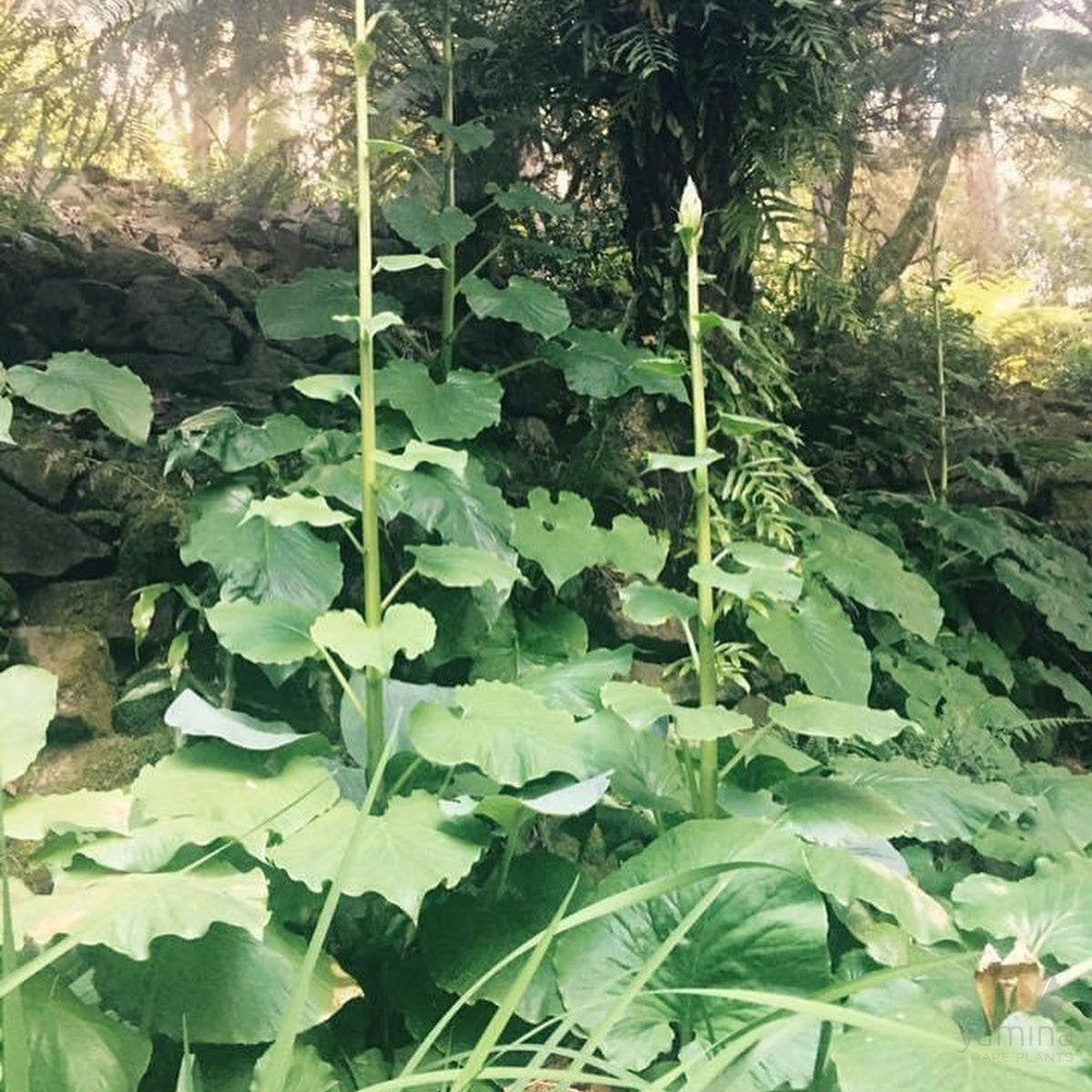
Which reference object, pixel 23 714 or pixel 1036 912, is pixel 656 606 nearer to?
pixel 1036 912

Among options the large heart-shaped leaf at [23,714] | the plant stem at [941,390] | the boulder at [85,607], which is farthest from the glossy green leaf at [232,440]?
the plant stem at [941,390]

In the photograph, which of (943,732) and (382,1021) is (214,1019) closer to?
(382,1021)

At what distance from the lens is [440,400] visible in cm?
178

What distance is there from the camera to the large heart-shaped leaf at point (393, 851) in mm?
907

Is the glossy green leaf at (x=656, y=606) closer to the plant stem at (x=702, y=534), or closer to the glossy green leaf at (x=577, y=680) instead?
the plant stem at (x=702, y=534)

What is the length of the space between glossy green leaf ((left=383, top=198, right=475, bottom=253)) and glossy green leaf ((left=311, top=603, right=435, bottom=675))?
0.99 m

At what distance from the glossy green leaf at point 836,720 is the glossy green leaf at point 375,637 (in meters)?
0.45

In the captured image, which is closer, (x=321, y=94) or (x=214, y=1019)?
(x=214, y=1019)

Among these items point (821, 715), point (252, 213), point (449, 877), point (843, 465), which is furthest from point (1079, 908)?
point (252, 213)

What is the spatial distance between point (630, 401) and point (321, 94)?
1.33 m

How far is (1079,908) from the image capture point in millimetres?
933

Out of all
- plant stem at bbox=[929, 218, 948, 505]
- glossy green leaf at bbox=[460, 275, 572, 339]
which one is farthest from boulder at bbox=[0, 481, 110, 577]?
plant stem at bbox=[929, 218, 948, 505]

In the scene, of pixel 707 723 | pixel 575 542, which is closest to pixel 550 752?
pixel 707 723

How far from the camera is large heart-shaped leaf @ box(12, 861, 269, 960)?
0.76 metres
